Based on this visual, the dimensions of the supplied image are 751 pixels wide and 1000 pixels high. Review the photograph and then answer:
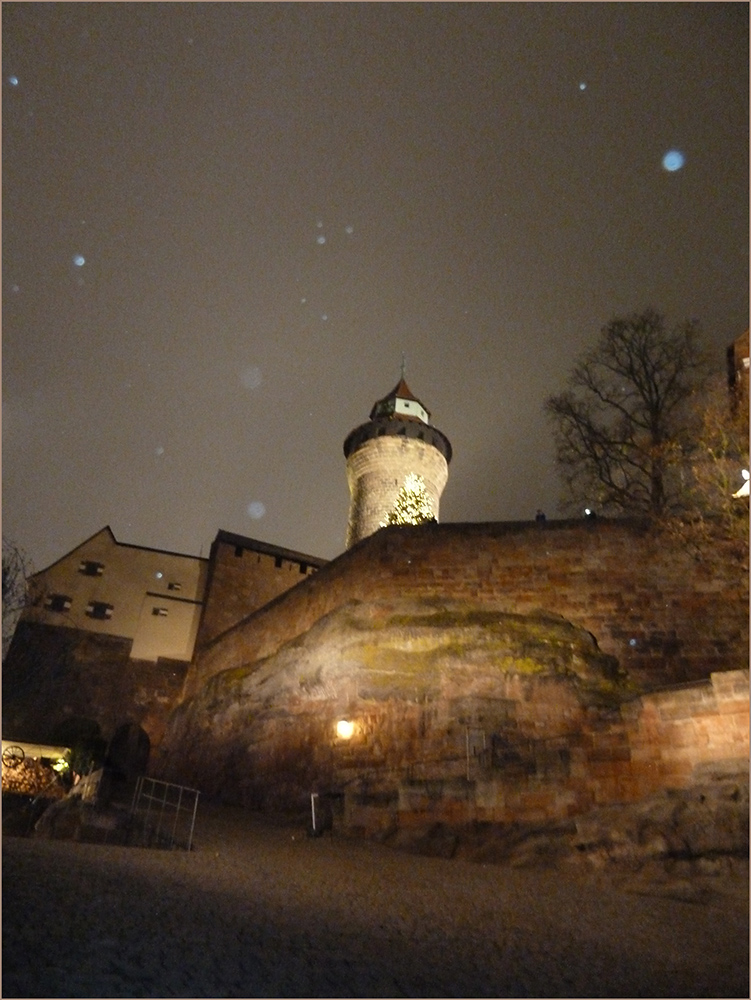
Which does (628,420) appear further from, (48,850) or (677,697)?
(48,850)

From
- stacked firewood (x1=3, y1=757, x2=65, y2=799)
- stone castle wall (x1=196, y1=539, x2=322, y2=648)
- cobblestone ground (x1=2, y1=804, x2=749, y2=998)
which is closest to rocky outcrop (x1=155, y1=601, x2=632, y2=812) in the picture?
cobblestone ground (x1=2, y1=804, x2=749, y2=998)

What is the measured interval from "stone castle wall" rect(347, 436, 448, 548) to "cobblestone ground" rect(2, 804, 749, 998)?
24.8m

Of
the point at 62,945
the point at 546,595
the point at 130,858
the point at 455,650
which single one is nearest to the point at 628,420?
the point at 546,595

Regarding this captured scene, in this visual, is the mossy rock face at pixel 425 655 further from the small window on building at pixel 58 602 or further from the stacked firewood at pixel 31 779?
the small window on building at pixel 58 602

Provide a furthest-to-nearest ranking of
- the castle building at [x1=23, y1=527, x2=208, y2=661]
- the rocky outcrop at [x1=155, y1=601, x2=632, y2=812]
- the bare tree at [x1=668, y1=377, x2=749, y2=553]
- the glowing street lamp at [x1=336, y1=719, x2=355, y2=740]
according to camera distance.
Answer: the castle building at [x1=23, y1=527, x2=208, y2=661]
the glowing street lamp at [x1=336, y1=719, x2=355, y2=740]
the bare tree at [x1=668, y1=377, x2=749, y2=553]
the rocky outcrop at [x1=155, y1=601, x2=632, y2=812]

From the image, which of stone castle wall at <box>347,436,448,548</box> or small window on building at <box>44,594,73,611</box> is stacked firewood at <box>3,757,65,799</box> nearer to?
small window on building at <box>44,594,73,611</box>

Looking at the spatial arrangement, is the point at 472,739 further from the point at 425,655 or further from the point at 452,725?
the point at 425,655

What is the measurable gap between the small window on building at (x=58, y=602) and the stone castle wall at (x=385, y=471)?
39.3 ft

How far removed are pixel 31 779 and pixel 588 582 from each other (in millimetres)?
Result: 16420

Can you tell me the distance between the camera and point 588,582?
15539 millimetres

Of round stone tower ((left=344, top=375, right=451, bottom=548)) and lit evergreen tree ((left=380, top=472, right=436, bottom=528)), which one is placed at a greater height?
round stone tower ((left=344, top=375, right=451, bottom=548))

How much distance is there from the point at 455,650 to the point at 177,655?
→ 18.9 m

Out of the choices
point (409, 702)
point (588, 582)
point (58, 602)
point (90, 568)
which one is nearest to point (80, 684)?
point (58, 602)

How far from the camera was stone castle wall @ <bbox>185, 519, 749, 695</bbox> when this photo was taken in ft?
47.3
